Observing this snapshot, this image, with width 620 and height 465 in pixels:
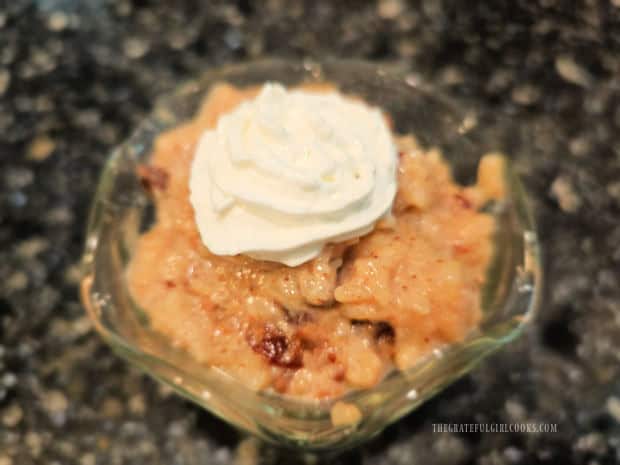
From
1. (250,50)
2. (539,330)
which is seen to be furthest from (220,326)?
(250,50)

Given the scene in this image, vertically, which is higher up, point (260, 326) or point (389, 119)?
point (389, 119)

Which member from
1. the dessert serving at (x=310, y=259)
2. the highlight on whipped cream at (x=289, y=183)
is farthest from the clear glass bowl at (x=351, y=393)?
the highlight on whipped cream at (x=289, y=183)

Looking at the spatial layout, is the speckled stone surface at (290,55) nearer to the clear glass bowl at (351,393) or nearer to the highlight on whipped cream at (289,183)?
the clear glass bowl at (351,393)

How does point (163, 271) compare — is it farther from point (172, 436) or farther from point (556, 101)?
point (556, 101)

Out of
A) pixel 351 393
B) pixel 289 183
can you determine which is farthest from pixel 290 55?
pixel 351 393

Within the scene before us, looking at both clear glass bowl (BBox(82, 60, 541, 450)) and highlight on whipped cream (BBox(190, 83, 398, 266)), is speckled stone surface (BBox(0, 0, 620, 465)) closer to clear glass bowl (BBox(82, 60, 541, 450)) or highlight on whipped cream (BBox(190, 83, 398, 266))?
clear glass bowl (BBox(82, 60, 541, 450))
